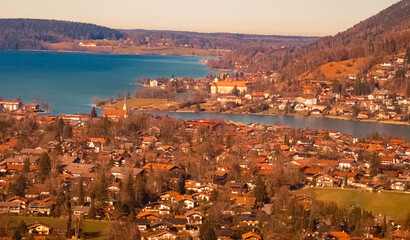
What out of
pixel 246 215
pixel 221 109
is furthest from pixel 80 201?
pixel 221 109

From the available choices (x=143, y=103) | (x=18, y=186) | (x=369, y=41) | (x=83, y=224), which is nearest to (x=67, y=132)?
(x=18, y=186)

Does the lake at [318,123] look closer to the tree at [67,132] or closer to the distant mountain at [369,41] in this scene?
the tree at [67,132]

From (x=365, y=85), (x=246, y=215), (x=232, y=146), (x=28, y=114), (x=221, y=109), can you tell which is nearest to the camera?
(x=246, y=215)

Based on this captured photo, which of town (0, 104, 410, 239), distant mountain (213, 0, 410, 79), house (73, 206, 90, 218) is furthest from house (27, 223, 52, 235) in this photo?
distant mountain (213, 0, 410, 79)

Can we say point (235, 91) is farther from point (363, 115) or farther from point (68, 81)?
point (68, 81)

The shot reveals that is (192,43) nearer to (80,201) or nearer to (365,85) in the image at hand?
(365,85)

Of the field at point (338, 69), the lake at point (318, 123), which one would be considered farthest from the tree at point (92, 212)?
the field at point (338, 69)

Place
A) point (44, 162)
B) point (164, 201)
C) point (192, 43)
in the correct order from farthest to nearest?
point (192, 43), point (44, 162), point (164, 201)
